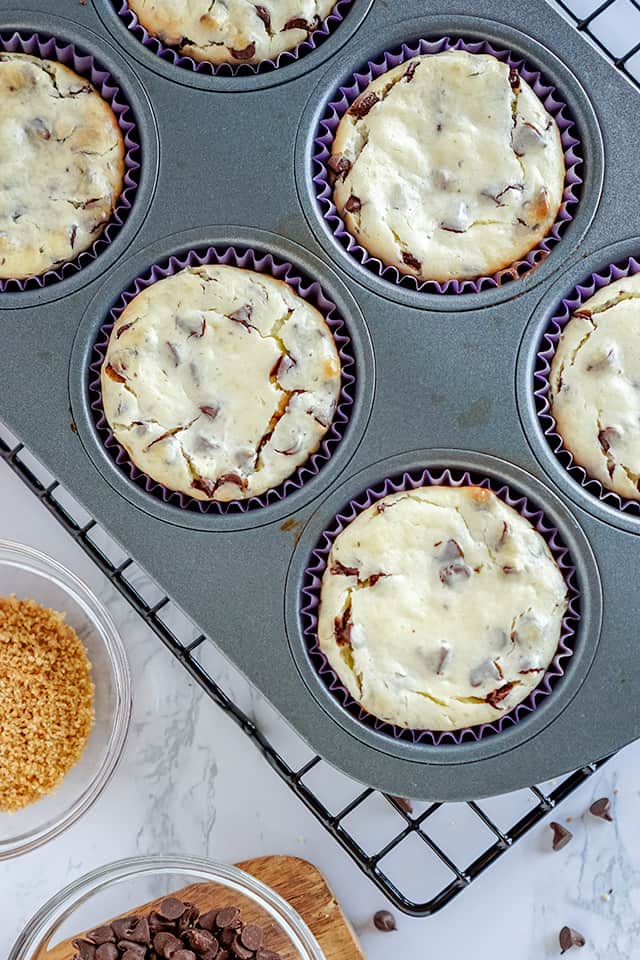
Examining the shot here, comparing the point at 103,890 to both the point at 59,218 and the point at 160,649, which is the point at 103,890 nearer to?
the point at 160,649

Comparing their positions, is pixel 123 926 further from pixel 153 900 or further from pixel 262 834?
pixel 262 834

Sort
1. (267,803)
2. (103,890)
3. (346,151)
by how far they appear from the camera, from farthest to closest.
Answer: (267,803), (103,890), (346,151)

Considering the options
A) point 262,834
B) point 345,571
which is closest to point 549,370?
point 345,571

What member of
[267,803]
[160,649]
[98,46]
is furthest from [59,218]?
[267,803]

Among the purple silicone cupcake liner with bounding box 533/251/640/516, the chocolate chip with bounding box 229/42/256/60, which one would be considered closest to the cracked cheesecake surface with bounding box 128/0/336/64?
the chocolate chip with bounding box 229/42/256/60

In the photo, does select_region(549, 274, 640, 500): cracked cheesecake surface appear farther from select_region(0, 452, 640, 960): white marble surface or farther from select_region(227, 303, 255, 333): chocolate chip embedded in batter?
select_region(0, 452, 640, 960): white marble surface

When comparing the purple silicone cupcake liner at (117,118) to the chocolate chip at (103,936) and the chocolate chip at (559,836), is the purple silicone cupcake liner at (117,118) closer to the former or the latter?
the chocolate chip at (103,936)
